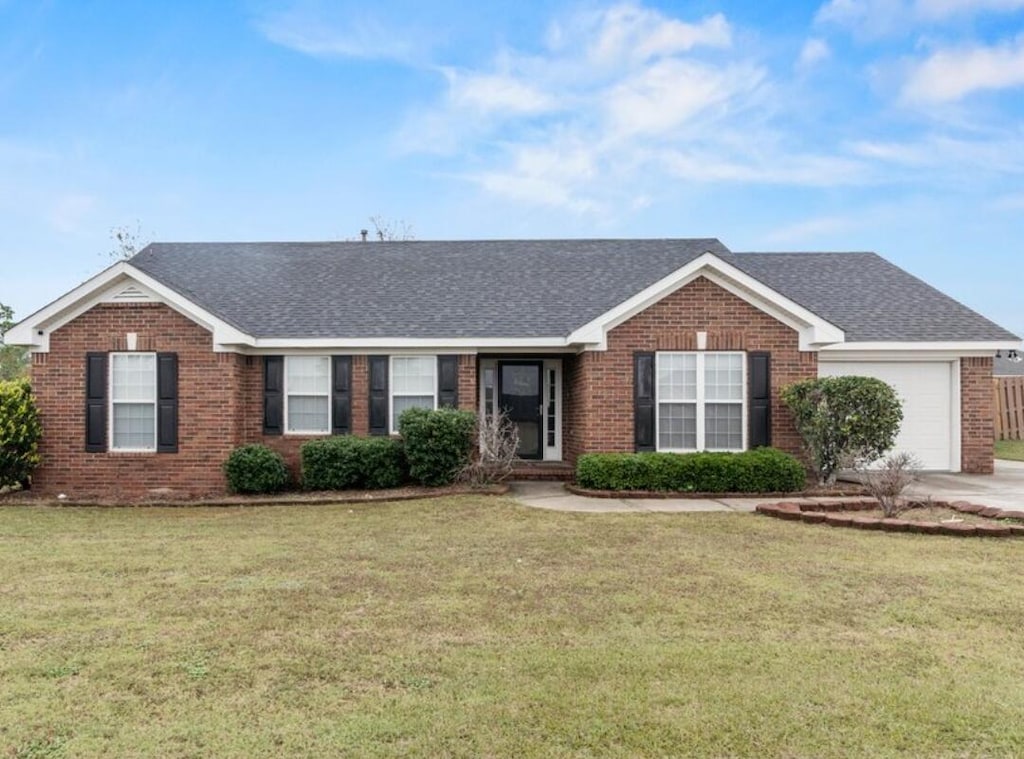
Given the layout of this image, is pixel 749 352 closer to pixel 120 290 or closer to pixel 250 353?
pixel 250 353

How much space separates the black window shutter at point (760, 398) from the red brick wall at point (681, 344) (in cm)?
11

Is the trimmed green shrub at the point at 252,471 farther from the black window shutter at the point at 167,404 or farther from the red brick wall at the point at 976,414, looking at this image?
the red brick wall at the point at 976,414

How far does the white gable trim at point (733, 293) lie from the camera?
479 inches

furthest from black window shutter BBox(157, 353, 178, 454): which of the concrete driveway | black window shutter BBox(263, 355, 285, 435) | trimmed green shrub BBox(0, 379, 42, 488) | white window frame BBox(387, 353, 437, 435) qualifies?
the concrete driveway

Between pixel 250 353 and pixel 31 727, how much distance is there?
1023 centimetres

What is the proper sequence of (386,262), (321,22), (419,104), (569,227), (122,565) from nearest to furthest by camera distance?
(122,565)
(321,22)
(386,262)
(419,104)
(569,227)

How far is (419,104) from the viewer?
1834 cm

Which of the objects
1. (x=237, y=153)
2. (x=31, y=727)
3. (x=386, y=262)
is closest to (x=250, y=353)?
(x=386, y=262)

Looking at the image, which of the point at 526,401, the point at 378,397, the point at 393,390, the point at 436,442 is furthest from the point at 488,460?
the point at 526,401

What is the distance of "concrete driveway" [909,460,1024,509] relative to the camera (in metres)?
10.7

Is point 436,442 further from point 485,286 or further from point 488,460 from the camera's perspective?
point 485,286

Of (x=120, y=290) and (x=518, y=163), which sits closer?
(x=120, y=290)

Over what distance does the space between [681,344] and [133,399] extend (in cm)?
1019

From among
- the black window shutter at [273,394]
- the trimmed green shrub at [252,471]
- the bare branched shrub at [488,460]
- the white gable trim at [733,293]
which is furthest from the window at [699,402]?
the black window shutter at [273,394]
